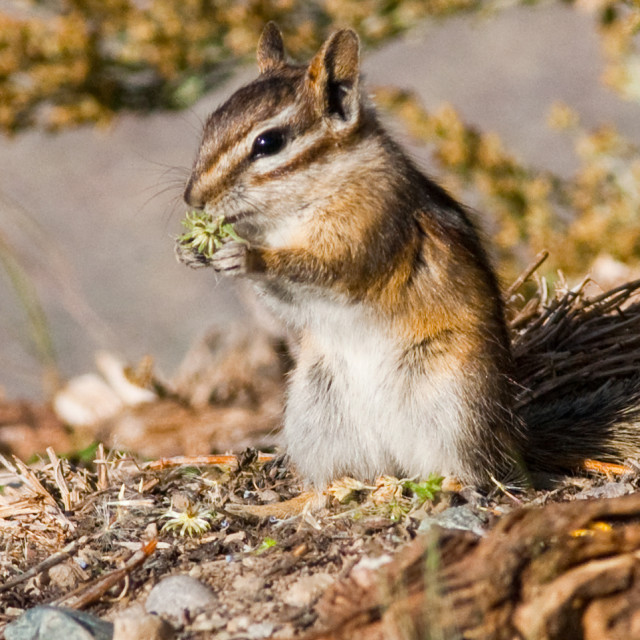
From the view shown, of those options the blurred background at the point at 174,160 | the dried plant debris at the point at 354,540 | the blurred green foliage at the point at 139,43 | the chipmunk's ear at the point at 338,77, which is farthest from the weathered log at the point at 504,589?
the blurred green foliage at the point at 139,43

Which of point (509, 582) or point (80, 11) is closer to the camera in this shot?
point (509, 582)

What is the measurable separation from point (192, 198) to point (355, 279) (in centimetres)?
54

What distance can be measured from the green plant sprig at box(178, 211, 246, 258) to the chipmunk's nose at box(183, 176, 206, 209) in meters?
0.03

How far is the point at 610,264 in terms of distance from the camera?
18.3 ft

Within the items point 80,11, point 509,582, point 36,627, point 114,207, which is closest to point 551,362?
point 509,582

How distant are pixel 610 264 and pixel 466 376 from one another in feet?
9.32

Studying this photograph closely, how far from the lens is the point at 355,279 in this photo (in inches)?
120

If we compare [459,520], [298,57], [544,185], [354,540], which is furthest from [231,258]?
[544,185]

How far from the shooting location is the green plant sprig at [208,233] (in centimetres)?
296

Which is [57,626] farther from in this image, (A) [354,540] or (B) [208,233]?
(B) [208,233]

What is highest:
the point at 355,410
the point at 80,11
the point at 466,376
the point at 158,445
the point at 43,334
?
the point at 80,11

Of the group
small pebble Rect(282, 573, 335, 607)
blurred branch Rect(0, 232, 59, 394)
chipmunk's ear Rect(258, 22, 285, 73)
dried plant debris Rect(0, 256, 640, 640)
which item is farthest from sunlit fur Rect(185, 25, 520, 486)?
blurred branch Rect(0, 232, 59, 394)

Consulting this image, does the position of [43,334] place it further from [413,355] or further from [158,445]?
[413,355]

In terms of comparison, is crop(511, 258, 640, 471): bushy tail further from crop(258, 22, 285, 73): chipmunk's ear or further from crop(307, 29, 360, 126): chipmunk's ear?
crop(258, 22, 285, 73): chipmunk's ear
